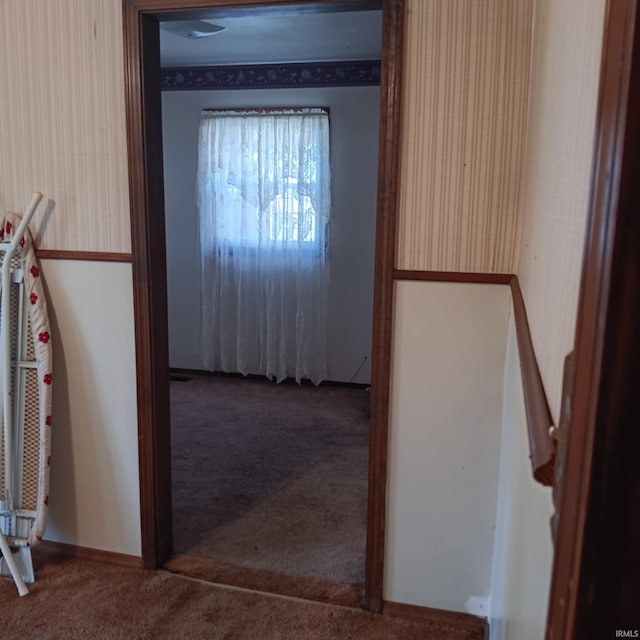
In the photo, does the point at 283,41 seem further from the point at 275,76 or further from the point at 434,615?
the point at 434,615

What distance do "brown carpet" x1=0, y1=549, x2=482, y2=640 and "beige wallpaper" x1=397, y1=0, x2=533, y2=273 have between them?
1187 millimetres

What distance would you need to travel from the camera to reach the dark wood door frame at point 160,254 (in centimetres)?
186

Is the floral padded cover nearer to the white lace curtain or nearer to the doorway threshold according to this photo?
the doorway threshold

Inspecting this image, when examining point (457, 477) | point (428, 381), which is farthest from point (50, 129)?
point (457, 477)

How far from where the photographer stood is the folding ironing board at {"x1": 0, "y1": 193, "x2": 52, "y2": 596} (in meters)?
2.16

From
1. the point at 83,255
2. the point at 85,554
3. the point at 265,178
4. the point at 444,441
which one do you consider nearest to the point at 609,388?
the point at 444,441

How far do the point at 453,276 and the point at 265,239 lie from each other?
9.59 feet

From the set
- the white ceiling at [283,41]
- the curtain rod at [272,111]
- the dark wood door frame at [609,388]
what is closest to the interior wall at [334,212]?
the curtain rod at [272,111]

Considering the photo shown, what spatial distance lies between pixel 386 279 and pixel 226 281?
9.99ft

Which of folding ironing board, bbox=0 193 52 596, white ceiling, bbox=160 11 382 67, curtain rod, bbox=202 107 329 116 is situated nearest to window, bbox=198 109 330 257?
curtain rod, bbox=202 107 329 116

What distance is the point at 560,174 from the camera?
88cm

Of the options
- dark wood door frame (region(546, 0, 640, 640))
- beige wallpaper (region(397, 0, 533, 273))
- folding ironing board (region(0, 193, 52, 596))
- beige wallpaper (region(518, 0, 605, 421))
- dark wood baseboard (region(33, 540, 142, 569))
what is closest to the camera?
dark wood door frame (region(546, 0, 640, 640))

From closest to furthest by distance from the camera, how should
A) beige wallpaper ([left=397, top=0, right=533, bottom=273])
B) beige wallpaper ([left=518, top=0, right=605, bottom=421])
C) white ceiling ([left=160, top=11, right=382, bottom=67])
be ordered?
beige wallpaper ([left=518, top=0, right=605, bottom=421]) < beige wallpaper ([left=397, top=0, right=533, bottom=273]) < white ceiling ([left=160, top=11, right=382, bottom=67])

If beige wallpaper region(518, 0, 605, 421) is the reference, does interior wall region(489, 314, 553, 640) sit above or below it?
below
